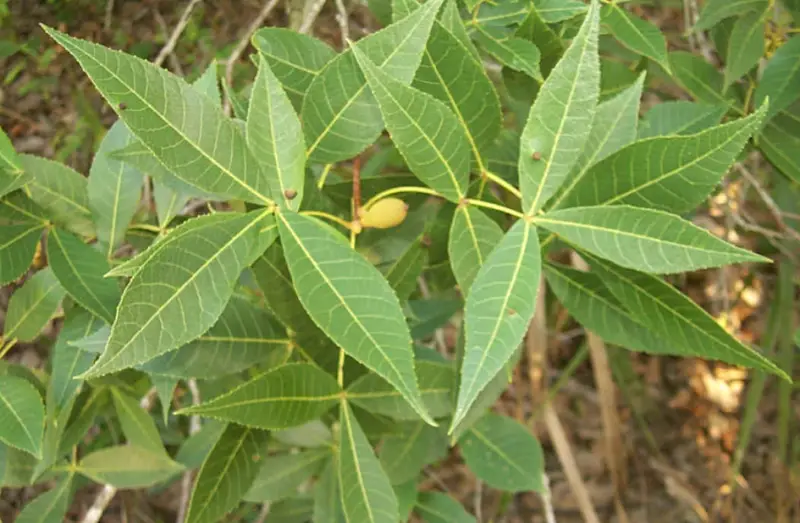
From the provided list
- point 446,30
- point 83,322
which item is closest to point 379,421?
point 83,322

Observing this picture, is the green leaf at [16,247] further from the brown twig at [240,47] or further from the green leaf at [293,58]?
the brown twig at [240,47]

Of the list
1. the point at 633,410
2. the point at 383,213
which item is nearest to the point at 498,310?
the point at 383,213

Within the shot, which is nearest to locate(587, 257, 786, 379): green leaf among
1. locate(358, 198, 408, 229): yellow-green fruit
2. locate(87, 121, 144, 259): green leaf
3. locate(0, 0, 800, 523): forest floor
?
locate(358, 198, 408, 229): yellow-green fruit

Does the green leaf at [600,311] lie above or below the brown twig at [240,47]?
below

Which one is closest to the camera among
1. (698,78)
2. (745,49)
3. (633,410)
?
(745,49)

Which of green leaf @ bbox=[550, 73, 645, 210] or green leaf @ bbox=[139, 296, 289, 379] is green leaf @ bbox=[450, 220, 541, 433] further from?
green leaf @ bbox=[139, 296, 289, 379]

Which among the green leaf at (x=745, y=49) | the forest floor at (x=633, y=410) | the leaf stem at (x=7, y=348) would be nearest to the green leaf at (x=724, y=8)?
the green leaf at (x=745, y=49)

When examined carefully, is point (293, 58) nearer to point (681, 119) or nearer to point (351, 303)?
point (351, 303)
